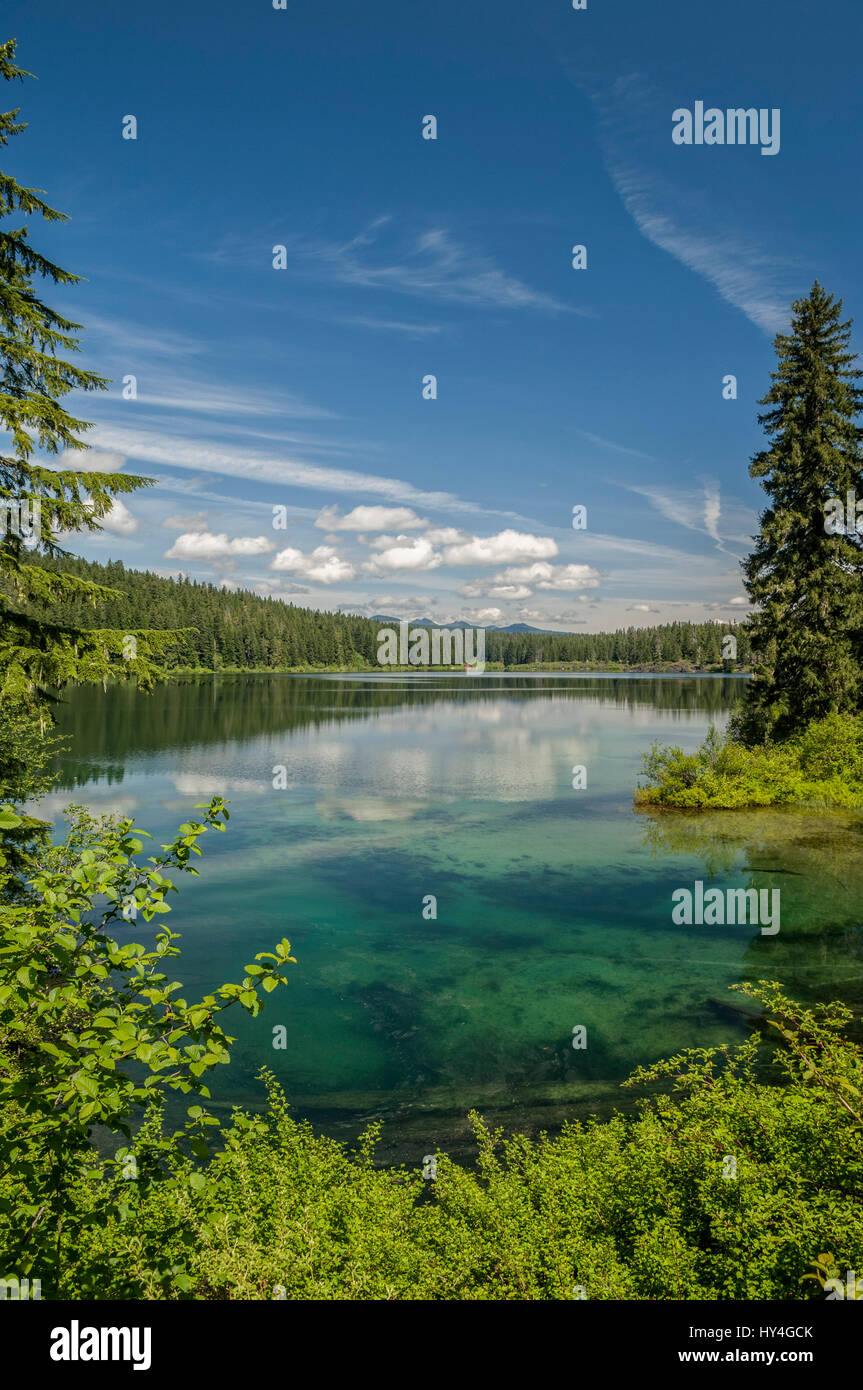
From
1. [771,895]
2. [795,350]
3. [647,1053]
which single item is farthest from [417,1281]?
[795,350]

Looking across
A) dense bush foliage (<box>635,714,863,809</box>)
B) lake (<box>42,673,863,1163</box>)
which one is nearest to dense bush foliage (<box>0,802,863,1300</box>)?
lake (<box>42,673,863,1163</box>)

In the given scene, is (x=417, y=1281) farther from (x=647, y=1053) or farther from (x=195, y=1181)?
(x=647, y=1053)

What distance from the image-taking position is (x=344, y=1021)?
44.6 ft

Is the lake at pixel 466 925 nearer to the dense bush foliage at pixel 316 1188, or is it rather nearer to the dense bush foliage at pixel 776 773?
the dense bush foliage at pixel 776 773

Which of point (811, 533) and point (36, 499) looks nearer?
point (36, 499)

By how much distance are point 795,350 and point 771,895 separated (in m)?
24.0

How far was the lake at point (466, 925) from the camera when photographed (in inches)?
460

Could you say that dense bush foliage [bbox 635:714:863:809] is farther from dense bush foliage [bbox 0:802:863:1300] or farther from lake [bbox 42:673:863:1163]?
dense bush foliage [bbox 0:802:863:1300]

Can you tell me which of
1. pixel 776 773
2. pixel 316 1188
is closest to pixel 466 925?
pixel 316 1188

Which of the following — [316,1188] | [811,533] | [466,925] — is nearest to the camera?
[316,1188]

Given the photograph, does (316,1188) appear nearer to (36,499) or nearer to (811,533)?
(36,499)

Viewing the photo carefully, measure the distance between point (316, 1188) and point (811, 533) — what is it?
3159cm

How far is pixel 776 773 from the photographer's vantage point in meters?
30.6

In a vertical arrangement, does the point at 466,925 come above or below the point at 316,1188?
below
